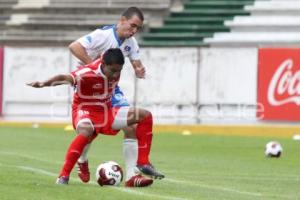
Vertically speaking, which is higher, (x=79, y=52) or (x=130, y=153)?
(x=79, y=52)

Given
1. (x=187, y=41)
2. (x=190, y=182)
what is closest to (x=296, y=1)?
(x=187, y=41)

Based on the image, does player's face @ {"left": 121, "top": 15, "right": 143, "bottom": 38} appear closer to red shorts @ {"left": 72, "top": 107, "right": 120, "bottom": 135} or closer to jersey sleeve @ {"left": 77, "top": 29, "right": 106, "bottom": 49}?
jersey sleeve @ {"left": 77, "top": 29, "right": 106, "bottom": 49}

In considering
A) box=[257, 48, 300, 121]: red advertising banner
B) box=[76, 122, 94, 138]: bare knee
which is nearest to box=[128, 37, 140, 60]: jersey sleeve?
box=[76, 122, 94, 138]: bare knee

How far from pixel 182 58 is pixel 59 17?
8606mm

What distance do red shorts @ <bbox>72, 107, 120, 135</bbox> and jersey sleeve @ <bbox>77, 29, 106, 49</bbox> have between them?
1.02m

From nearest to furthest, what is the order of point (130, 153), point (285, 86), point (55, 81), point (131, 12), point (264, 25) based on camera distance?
point (55, 81), point (130, 153), point (131, 12), point (285, 86), point (264, 25)

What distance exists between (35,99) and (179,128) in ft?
14.9

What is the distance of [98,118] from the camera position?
10.9 metres

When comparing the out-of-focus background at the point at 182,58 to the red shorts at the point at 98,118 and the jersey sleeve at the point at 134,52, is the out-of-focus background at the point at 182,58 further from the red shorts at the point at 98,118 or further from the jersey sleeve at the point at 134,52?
the red shorts at the point at 98,118

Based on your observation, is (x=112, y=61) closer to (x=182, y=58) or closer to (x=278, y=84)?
(x=278, y=84)

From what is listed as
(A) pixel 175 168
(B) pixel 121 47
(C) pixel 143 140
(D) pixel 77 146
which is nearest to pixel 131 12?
(B) pixel 121 47

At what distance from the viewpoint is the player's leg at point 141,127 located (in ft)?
35.9

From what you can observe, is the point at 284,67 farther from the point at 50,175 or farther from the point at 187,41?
the point at 50,175

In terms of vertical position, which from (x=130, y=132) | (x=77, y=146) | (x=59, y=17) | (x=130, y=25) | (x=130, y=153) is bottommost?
(x=130, y=153)
